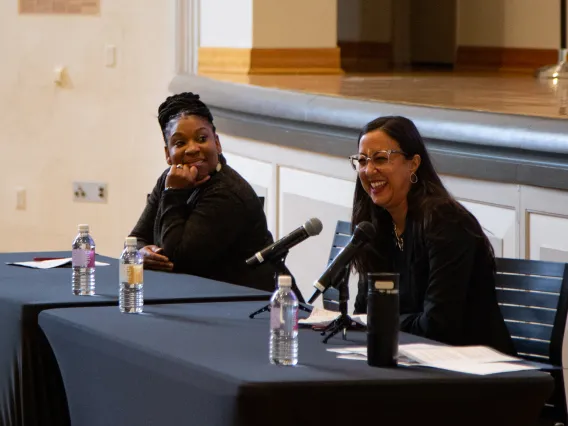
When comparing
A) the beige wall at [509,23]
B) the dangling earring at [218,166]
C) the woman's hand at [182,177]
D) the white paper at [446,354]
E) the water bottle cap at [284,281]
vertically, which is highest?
the beige wall at [509,23]

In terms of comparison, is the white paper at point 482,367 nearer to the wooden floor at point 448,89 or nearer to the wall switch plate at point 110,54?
the wooden floor at point 448,89

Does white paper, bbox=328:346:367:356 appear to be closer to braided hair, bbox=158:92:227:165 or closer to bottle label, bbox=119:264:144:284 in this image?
bottle label, bbox=119:264:144:284

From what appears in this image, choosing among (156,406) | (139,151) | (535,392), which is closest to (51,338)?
(156,406)

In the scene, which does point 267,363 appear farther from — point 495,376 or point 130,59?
point 130,59

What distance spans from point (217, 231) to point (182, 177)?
0.65ft

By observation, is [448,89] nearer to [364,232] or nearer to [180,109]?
[180,109]

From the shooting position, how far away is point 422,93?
15.8 ft

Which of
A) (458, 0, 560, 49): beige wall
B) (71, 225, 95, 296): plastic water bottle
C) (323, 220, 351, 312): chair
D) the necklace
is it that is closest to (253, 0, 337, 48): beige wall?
(458, 0, 560, 49): beige wall

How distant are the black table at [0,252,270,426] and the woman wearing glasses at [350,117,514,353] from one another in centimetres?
33

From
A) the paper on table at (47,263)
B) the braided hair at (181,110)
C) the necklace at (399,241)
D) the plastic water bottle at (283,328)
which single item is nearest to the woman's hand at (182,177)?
the braided hair at (181,110)

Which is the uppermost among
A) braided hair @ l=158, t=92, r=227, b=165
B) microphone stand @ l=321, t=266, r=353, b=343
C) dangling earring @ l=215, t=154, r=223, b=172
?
braided hair @ l=158, t=92, r=227, b=165

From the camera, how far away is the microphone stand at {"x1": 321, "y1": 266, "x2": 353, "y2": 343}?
224 centimetres

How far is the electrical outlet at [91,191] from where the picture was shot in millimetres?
6238

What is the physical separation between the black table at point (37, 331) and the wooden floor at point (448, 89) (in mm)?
1124
